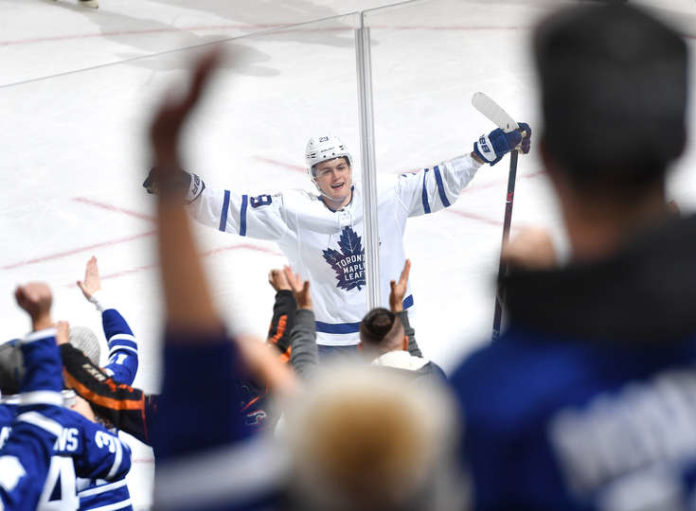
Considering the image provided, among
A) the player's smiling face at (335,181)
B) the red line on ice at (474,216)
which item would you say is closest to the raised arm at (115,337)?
the player's smiling face at (335,181)

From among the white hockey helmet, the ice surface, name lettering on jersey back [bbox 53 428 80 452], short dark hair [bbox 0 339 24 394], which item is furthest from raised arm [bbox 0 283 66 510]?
the white hockey helmet

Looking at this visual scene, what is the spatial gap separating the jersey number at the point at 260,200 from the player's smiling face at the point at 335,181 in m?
0.18

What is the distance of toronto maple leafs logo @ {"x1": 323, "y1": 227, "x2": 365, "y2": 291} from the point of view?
129 inches

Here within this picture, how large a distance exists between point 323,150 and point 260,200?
284 mm

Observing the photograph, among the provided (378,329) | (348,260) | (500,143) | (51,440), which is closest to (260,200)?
(348,260)

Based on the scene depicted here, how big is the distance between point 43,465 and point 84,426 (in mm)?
335

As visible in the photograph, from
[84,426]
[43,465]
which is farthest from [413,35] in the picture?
[43,465]

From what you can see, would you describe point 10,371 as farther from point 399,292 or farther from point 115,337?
point 399,292

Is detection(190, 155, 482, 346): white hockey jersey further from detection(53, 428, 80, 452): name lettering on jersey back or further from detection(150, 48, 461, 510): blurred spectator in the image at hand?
detection(150, 48, 461, 510): blurred spectator

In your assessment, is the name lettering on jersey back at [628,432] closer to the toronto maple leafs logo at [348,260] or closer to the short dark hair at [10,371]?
the short dark hair at [10,371]

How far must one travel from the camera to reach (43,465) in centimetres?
204

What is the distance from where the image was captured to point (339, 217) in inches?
131

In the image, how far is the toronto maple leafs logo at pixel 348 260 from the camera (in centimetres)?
328

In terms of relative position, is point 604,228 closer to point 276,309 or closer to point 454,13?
point 276,309
